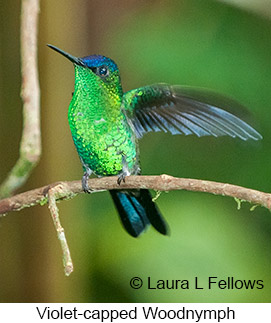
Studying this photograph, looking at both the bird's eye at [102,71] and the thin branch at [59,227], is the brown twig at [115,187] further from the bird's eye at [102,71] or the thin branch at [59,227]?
the bird's eye at [102,71]

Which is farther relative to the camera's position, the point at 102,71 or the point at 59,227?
the point at 102,71

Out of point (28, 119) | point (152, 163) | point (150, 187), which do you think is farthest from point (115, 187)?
point (152, 163)

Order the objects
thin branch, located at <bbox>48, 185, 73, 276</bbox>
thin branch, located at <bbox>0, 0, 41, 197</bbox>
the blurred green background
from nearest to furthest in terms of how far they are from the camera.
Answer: thin branch, located at <bbox>48, 185, 73, 276</bbox> → thin branch, located at <bbox>0, 0, 41, 197</bbox> → the blurred green background

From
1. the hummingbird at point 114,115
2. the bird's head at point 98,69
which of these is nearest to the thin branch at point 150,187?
the hummingbird at point 114,115

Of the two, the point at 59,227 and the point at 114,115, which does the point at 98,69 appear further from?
the point at 59,227

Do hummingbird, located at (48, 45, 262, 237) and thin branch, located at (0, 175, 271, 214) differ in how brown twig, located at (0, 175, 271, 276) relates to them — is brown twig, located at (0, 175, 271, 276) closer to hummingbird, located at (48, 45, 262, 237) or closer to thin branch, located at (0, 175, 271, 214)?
thin branch, located at (0, 175, 271, 214)

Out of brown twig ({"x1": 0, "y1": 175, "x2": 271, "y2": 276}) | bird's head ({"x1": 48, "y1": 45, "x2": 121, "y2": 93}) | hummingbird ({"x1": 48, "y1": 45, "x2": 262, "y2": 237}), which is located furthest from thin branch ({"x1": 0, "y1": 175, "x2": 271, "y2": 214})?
bird's head ({"x1": 48, "y1": 45, "x2": 121, "y2": 93})
